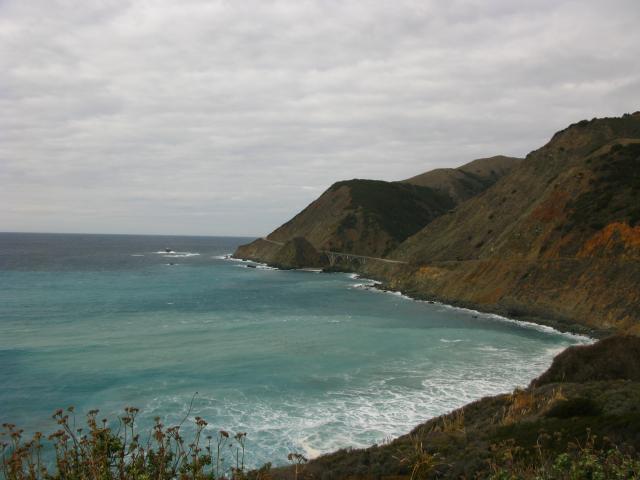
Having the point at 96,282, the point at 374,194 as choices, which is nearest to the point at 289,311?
the point at 96,282

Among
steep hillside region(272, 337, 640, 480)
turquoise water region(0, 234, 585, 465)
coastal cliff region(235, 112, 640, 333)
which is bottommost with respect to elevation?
turquoise water region(0, 234, 585, 465)

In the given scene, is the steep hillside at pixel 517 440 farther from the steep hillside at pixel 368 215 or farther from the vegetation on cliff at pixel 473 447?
the steep hillside at pixel 368 215

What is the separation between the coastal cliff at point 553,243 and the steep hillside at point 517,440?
28.2m

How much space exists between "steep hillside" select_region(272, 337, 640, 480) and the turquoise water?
4.26m

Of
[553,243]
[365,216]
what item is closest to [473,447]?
[553,243]

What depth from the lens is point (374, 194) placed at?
548 feet

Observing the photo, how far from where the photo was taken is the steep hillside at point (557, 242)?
5044cm

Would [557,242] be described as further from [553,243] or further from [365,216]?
[365,216]

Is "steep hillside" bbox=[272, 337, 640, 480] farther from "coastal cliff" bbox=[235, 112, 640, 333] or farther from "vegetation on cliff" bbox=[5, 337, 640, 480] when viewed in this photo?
"coastal cliff" bbox=[235, 112, 640, 333]

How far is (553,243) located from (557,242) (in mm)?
564

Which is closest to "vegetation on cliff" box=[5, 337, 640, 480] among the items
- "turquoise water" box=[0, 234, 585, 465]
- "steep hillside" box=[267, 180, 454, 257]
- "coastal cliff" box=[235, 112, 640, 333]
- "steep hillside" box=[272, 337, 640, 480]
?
"steep hillside" box=[272, 337, 640, 480]

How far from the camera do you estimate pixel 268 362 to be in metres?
33.8

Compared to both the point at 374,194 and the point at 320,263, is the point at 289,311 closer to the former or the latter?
the point at 320,263

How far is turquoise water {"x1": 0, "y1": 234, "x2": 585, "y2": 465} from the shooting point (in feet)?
77.1
